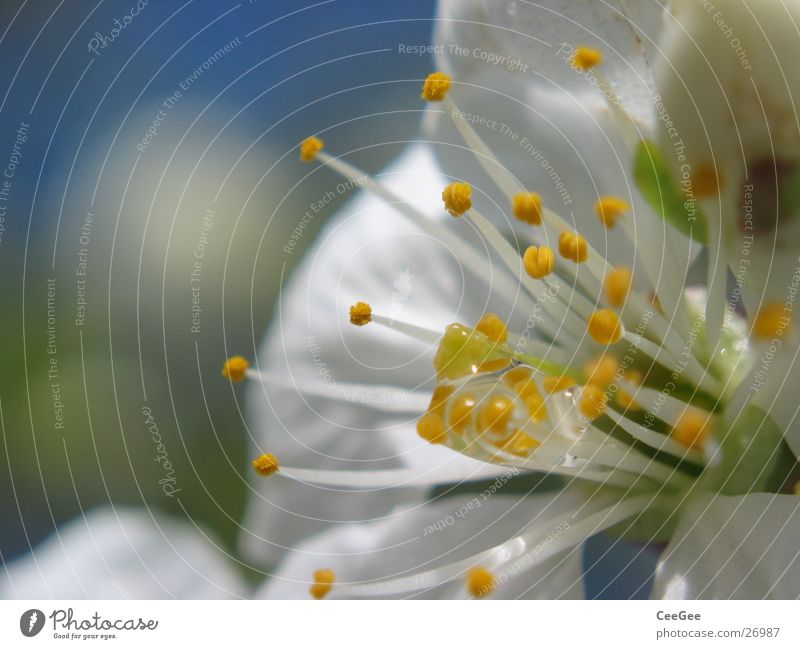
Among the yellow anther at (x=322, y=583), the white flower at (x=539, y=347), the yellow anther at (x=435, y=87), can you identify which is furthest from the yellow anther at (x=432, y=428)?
the yellow anther at (x=435, y=87)

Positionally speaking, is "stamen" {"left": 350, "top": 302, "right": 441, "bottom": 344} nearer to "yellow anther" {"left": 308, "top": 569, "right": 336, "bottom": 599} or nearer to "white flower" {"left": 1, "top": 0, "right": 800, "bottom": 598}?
"white flower" {"left": 1, "top": 0, "right": 800, "bottom": 598}

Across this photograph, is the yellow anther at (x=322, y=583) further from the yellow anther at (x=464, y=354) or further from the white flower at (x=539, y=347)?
the yellow anther at (x=464, y=354)

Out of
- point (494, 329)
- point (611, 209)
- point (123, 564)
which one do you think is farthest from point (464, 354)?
point (123, 564)

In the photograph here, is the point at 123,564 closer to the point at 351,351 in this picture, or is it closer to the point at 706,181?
the point at 351,351
